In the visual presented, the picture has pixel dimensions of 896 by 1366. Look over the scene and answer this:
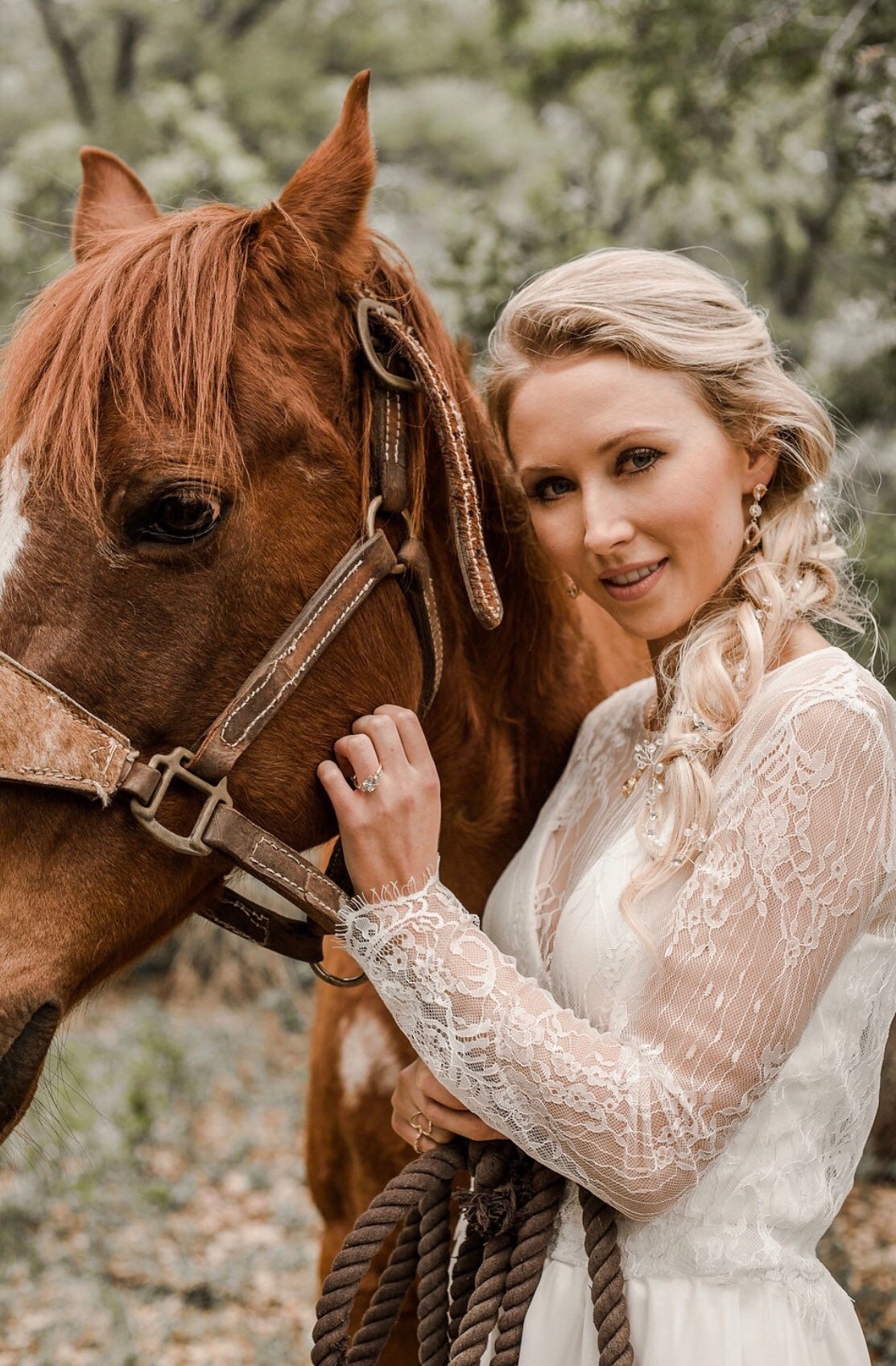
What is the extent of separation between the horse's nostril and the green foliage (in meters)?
1.20

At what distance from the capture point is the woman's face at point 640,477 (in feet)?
5.55

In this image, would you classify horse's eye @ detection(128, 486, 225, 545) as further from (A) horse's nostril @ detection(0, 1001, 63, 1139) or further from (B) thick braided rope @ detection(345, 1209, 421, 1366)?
(B) thick braided rope @ detection(345, 1209, 421, 1366)

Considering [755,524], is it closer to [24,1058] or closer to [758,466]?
[758,466]

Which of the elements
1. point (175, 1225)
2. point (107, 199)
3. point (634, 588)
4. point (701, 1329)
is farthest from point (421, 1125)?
point (175, 1225)

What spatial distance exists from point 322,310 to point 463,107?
1208 cm

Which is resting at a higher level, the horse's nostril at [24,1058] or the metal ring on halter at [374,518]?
the metal ring on halter at [374,518]

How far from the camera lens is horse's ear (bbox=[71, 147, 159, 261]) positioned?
2.12 m

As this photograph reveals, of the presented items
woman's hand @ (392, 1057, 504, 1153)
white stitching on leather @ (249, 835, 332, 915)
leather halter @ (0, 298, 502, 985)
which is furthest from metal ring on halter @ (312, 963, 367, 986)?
white stitching on leather @ (249, 835, 332, 915)

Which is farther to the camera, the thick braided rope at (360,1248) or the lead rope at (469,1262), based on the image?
the thick braided rope at (360,1248)

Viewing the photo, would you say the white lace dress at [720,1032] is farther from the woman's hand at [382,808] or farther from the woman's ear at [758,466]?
the woman's ear at [758,466]

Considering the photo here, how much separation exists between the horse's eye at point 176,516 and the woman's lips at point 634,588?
2.03ft

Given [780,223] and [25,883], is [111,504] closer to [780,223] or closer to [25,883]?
[25,883]

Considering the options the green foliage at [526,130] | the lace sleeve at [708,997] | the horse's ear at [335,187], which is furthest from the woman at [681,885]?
the green foliage at [526,130]

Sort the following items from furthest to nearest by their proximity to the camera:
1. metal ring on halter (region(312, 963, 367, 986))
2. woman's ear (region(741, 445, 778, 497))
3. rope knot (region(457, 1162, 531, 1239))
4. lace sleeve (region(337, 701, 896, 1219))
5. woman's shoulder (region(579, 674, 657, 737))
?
woman's shoulder (region(579, 674, 657, 737)), metal ring on halter (region(312, 963, 367, 986)), woman's ear (region(741, 445, 778, 497)), rope knot (region(457, 1162, 531, 1239)), lace sleeve (region(337, 701, 896, 1219))
